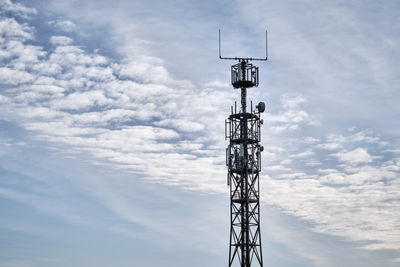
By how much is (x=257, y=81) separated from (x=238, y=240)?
2725 centimetres

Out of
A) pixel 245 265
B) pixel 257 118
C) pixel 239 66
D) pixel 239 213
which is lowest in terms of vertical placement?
pixel 245 265

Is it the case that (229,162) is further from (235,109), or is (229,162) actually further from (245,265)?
(245,265)

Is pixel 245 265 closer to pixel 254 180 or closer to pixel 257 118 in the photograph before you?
pixel 254 180

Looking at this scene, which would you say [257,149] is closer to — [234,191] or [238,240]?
[234,191]

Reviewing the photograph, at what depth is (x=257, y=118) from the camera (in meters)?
112

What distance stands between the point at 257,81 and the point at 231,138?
431 inches

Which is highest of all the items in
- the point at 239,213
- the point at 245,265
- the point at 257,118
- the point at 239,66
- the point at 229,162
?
the point at 239,66

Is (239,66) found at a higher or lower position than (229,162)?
higher

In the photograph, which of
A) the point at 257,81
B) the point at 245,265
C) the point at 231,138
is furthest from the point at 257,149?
the point at 245,265

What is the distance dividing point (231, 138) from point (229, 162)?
4161 mm

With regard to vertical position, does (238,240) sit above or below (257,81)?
below

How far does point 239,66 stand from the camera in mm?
113625

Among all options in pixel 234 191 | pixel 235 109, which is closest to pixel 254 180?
pixel 234 191

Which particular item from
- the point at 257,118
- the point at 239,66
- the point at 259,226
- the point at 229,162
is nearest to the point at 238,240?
the point at 259,226
